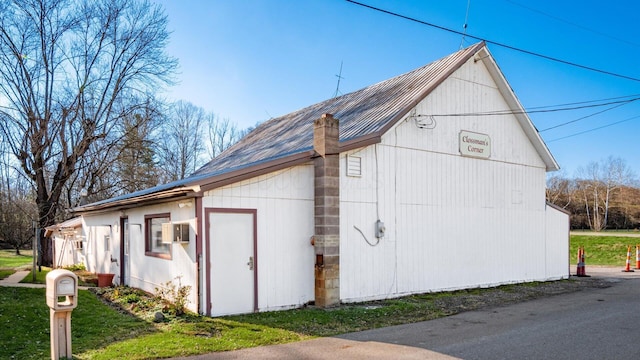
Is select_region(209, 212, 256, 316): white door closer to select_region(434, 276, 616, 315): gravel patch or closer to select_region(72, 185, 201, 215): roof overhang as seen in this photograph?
select_region(72, 185, 201, 215): roof overhang

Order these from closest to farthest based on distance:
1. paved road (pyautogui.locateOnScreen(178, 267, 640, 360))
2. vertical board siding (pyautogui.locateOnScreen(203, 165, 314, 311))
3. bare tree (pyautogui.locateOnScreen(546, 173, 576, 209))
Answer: paved road (pyautogui.locateOnScreen(178, 267, 640, 360)), vertical board siding (pyautogui.locateOnScreen(203, 165, 314, 311)), bare tree (pyautogui.locateOnScreen(546, 173, 576, 209))

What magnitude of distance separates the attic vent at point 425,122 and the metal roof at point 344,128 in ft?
2.00

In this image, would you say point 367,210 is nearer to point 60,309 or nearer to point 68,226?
point 60,309

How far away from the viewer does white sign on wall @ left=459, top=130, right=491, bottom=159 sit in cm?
1424

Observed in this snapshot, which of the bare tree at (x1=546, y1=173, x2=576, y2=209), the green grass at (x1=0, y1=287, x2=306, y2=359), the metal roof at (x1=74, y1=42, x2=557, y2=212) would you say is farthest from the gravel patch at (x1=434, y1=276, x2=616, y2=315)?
the bare tree at (x1=546, y1=173, x2=576, y2=209)

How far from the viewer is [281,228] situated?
10.6 m

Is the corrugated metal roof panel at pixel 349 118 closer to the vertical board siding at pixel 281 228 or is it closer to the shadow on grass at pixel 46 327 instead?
the vertical board siding at pixel 281 228

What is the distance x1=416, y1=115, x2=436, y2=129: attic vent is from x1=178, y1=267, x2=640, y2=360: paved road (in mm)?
5124

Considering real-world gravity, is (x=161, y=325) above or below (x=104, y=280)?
above

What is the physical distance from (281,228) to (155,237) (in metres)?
3.72

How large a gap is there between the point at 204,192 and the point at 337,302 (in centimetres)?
396

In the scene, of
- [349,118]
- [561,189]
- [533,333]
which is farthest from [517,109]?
[561,189]

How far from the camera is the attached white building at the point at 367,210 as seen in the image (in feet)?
32.8

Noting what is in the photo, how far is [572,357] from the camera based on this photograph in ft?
21.5
